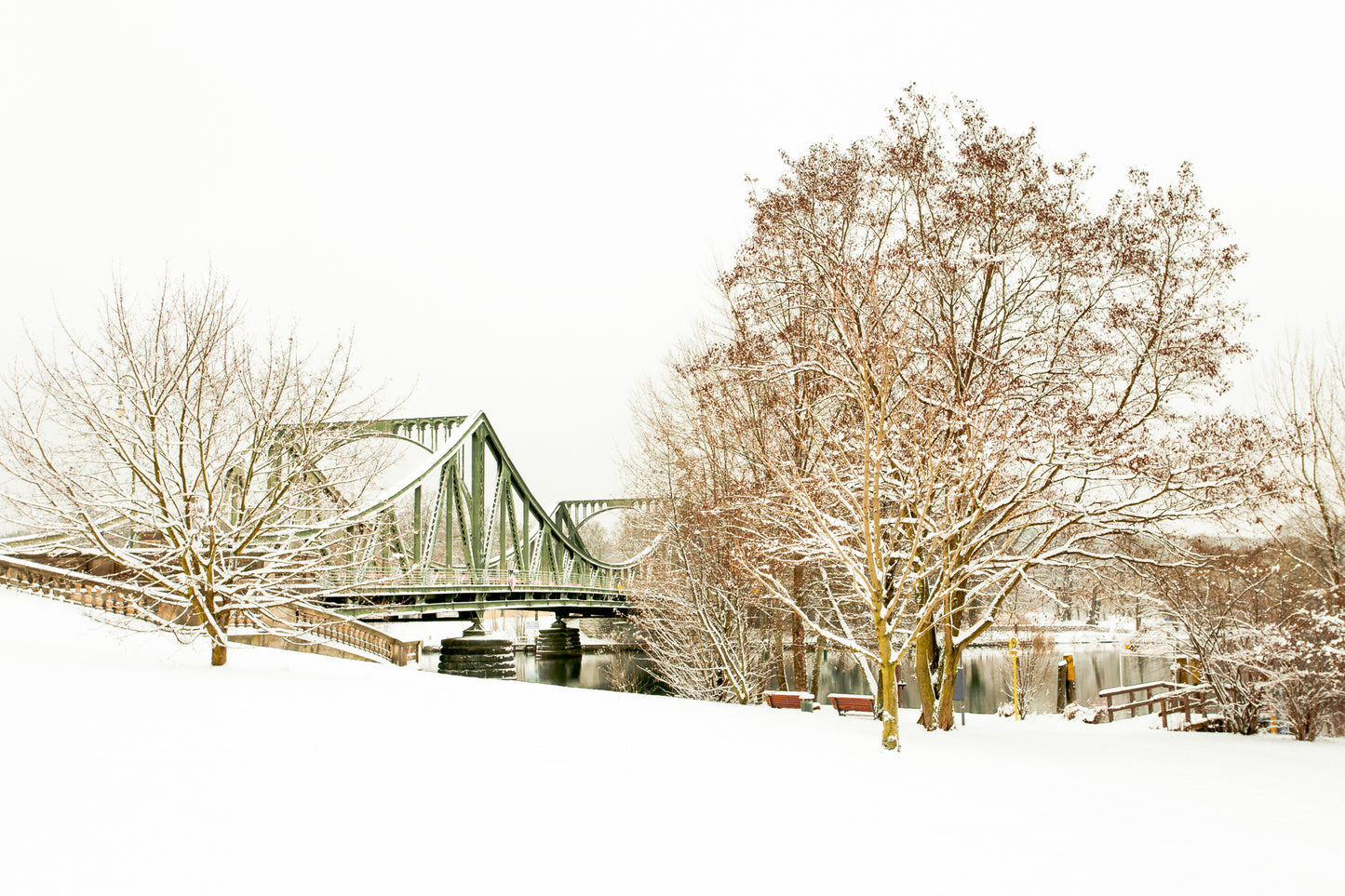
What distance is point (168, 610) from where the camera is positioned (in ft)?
59.8

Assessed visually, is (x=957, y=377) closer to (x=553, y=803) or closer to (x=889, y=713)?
(x=889, y=713)

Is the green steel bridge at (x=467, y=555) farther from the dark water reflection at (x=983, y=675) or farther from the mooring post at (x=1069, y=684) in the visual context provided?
the mooring post at (x=1069, y=684)

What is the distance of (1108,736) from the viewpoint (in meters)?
13.8

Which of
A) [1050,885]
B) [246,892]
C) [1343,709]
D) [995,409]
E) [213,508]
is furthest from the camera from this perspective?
[1343,709]

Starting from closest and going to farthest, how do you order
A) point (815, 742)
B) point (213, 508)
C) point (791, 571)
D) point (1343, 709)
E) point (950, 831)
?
point (950, 831), point (815, 742), point (213, 508), point (1343, 709), point (791, 571)

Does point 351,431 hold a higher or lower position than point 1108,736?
higher

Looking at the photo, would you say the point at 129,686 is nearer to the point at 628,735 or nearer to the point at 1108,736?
the point at 628,735

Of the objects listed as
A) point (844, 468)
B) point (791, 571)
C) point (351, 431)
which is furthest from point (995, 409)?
point (351, 431)

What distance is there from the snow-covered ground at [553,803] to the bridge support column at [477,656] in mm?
25476

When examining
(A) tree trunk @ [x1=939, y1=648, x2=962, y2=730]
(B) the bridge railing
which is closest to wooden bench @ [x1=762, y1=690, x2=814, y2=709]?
(A) tree trunk @ [x1=939, y1=648, x2=962, y2=730]

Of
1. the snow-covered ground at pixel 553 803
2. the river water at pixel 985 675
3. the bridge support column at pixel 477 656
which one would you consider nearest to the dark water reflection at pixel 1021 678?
the river water at pixel 985 675

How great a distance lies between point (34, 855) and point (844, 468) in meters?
10.8

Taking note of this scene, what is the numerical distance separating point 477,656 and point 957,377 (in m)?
29.1

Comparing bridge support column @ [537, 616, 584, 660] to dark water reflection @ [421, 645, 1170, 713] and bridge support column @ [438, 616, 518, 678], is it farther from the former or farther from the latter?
Result: bridge support column @ [438, 616, 518, 678]
